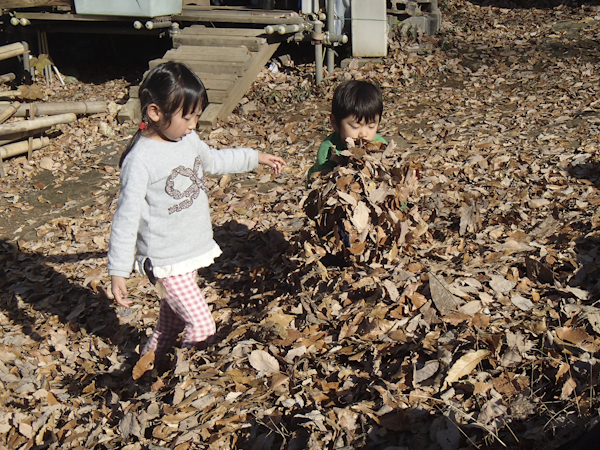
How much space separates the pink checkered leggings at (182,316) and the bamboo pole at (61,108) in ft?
19.5

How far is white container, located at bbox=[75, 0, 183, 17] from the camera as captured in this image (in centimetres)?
978

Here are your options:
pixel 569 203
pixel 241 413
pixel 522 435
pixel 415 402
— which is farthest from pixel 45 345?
pixel 569 203

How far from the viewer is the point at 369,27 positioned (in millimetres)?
9828

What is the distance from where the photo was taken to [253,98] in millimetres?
9156

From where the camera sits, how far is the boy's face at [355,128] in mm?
4090

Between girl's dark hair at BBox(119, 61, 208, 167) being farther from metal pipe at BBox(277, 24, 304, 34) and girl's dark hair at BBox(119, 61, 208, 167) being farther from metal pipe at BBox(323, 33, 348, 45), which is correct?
metal pipe at BBox(323, 33, 348, 45)

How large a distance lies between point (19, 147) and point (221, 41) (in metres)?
3.54

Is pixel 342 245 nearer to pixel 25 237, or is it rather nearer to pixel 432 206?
pixel 432 206

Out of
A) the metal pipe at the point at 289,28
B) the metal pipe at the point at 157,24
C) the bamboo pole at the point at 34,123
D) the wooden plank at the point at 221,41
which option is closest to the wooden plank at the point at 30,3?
the metal pipe at the point at 157,24

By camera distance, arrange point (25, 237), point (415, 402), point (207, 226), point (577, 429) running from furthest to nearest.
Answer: point (25, 237) → point (207, 226) → point (415, 402) → point (577, 429)

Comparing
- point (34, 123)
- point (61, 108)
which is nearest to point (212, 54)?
point (61, 108)

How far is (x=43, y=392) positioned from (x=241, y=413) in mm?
1704

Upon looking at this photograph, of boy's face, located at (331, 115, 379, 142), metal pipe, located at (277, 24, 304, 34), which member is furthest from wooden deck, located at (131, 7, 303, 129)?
boy's face, located at (331, 115, 379, 142)

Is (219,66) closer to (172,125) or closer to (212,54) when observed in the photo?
(212,54)
